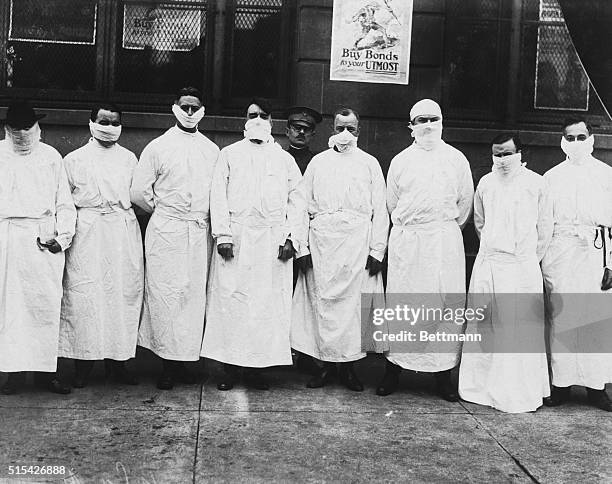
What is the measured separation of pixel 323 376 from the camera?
5559 mm

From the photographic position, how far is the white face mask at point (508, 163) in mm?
5188

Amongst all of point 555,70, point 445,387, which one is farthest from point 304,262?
point 555,70

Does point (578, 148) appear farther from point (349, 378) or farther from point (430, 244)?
point (349, 378)

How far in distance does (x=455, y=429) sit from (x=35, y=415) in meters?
2.63

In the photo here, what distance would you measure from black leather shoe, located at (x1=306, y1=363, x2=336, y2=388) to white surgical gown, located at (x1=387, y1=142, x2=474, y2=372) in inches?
19.3

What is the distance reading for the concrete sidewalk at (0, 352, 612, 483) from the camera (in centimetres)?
385

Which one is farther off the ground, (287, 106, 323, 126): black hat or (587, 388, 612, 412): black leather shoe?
(287, 106, 323, 126): black hat

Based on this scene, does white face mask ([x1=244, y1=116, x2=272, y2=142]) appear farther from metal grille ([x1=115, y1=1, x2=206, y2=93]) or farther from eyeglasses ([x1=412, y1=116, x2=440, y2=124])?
metal grille ([x1=115, y1=1, x2=206, y2=93])

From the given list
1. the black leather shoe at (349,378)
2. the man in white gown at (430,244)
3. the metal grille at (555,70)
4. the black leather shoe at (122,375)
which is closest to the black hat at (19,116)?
the black leather shoe at (122,375)

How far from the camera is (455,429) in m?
4.63

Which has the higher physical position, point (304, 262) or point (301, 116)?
point (301, 116)

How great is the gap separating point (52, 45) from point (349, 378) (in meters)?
4.34

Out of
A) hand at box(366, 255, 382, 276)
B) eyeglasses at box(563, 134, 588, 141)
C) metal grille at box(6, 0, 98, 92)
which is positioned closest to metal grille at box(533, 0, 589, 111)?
eyeglasses at box(563, 134, 588, 141)

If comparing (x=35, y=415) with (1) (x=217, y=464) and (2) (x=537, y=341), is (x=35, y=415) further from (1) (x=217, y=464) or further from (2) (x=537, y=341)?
(2) (x=537, y=341)
